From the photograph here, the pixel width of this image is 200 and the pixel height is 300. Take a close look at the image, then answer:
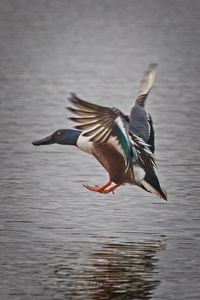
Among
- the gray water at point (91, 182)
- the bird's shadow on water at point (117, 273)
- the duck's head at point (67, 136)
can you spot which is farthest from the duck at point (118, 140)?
the bird's shadow on water at point (117, 273)

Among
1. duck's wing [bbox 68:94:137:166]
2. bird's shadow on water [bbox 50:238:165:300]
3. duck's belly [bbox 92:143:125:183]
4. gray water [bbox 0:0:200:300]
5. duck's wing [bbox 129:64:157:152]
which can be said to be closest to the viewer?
bird's shadow on water [bbox 50:238:165:300]

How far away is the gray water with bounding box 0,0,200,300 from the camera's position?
350 inches

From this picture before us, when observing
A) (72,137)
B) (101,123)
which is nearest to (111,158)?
(72,137)

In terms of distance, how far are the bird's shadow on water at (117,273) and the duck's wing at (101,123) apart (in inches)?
30.2

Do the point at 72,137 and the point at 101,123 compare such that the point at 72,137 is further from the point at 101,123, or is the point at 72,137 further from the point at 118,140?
the point at 101,123

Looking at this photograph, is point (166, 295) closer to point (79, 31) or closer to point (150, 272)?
point (150, 272)

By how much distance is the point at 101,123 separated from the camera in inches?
379

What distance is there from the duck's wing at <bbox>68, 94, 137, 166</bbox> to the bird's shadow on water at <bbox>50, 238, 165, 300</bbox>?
77 centimetres

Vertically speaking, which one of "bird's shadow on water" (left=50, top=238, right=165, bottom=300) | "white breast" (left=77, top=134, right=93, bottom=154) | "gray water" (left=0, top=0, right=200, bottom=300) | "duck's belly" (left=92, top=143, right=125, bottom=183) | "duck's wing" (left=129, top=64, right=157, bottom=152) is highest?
"duck's wing" (left=129, top=64, right=157, bottom=152)

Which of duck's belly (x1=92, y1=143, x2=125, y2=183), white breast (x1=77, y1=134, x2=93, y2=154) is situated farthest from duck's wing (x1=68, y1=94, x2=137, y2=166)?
white breast (x1=77, y1=134, x2=93, y2=154)

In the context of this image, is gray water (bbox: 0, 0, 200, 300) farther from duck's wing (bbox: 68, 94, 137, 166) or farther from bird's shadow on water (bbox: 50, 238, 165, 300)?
duck's wing (bbox: 68, 94, 137, 166)

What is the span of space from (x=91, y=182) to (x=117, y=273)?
3436mm

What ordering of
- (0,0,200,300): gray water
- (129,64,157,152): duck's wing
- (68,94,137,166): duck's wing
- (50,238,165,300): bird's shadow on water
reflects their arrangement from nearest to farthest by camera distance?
(50,238,165,300): bird's shadow on water < (0,0,200,300): gray water < (68,94,137,166): duck's wing < (129,64,157,152): duck's wing

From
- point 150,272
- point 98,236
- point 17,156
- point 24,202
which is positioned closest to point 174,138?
point 17,156
